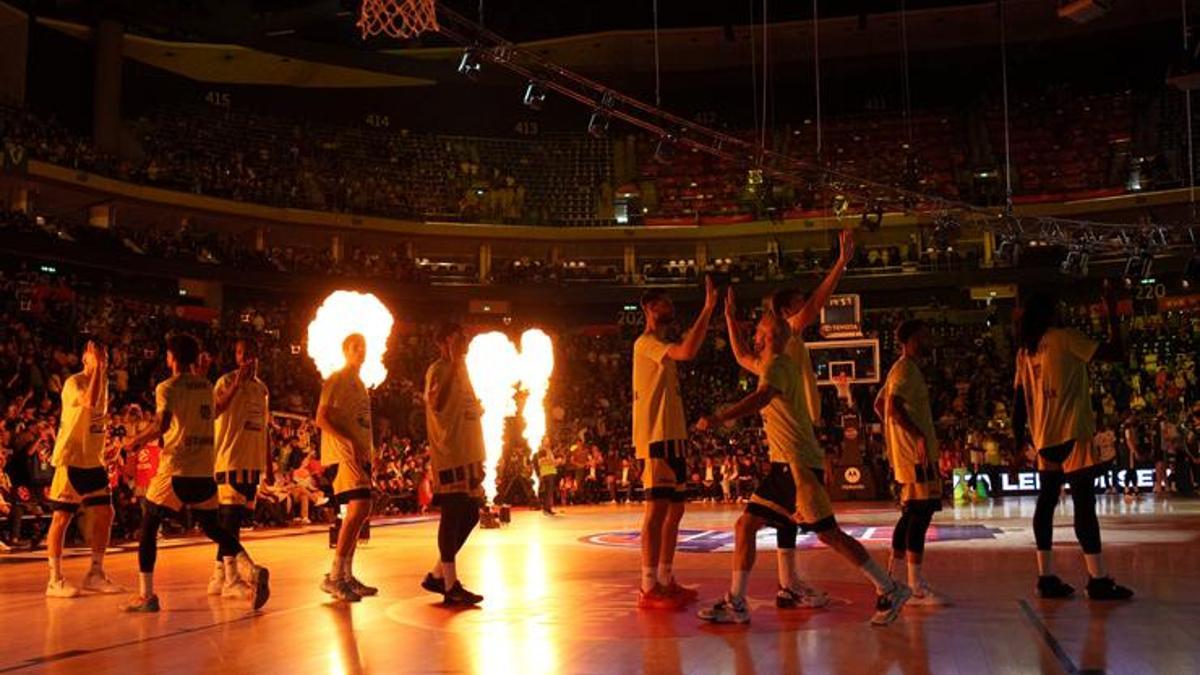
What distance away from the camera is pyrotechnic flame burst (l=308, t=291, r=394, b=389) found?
41.9ft

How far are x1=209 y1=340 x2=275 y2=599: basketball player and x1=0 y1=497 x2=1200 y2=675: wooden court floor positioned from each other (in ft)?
1.34

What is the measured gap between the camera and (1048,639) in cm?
588

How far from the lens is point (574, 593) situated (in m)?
8.51

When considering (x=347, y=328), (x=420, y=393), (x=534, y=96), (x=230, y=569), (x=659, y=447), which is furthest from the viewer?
(x=420, y=393)

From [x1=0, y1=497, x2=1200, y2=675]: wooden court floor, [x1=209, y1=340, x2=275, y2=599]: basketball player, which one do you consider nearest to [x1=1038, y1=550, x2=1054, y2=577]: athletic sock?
[x1=0, y1=497, x2=1200, y2=675]: wooden court floor

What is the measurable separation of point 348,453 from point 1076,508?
5.13 m

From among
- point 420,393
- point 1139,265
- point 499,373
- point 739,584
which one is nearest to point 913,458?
point 739,584

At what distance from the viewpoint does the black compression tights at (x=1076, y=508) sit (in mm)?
7574

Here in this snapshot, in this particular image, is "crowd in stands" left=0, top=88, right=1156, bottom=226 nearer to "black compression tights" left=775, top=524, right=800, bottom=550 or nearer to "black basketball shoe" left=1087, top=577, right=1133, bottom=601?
"black basketball shoe" left=1087, top=577, right=1133, bottom=601

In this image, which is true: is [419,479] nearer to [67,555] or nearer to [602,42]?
[67,555]

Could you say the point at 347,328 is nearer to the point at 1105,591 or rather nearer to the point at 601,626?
the point at 601,626

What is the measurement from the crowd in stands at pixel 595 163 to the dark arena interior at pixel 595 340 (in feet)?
0.51

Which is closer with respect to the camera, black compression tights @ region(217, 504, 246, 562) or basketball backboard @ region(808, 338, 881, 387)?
black compression tights @ region(217, 504, 246, 562)

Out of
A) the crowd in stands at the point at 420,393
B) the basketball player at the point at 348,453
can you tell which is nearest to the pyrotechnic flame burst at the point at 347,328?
the basketball player at the point at 348,453
